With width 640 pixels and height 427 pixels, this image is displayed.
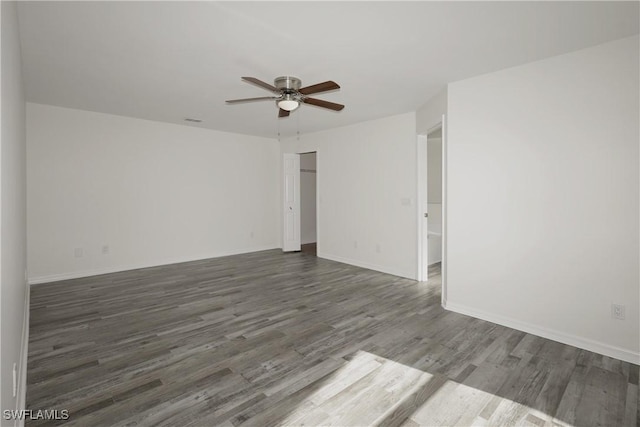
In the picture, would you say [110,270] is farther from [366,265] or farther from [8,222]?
[366,265]

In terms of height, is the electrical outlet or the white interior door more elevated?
the white interior door

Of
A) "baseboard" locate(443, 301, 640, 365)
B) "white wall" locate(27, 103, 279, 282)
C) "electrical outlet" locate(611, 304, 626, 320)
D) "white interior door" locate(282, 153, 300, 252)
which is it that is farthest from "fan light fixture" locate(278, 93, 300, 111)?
"white interior door" locate(282, 153, 300, 252)

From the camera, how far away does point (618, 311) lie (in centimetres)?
259

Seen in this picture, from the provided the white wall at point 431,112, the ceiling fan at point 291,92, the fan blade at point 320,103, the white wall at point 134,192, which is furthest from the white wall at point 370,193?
the ceiling fan at point 291,92

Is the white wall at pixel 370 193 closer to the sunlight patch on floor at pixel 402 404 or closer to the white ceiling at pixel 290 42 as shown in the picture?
the white ceiling at pixel 290 42

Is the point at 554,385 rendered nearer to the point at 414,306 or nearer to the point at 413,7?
A: the point at 414,306

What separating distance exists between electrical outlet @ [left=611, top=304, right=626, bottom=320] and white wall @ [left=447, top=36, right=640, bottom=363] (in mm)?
34

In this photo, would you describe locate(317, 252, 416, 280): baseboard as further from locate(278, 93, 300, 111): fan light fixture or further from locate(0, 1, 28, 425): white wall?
locate(0, 1, 28, 425): white wall

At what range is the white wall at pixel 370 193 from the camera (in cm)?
496

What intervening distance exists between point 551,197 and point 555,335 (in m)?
1.26

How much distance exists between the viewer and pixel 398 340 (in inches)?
113

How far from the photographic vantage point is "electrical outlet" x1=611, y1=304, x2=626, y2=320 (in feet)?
8.42

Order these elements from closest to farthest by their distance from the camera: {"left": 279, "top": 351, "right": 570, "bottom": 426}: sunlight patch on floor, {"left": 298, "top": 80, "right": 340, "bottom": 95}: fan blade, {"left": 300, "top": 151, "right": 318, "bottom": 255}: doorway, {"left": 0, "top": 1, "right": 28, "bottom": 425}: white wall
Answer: {"left": 0, "top": 1, "right": 28, "bottom": 425}: white wall, {"left": 279, "top": 351, "right": 570, "bottom": 426}: sunlight patch on floor, {"left": 298, "top": 80, "right": 340, "bottom": 95}: fan blade, {"left": 300, "top": 151, "right": 318, "bottom": 255}: doorway

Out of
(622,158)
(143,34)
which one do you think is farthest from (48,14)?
(622,158)
